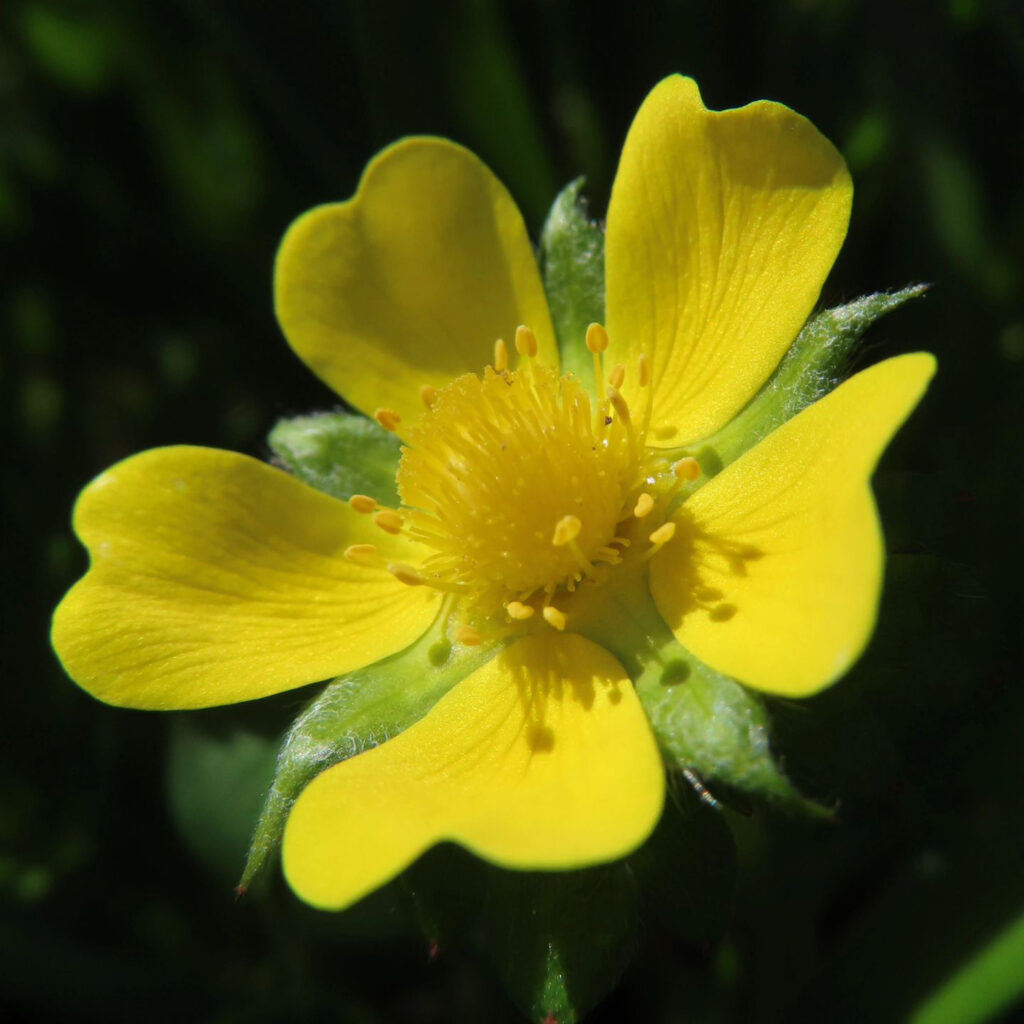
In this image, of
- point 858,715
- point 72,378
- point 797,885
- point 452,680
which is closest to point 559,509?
point 452,680

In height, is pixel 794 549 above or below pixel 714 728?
above

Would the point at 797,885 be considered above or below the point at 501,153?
below

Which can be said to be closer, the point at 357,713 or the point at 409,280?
the point at 357,713

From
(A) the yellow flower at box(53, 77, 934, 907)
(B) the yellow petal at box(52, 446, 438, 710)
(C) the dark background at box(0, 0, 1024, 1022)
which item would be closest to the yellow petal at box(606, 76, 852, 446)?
(A) the yellow flower at box(53, 77, 934, 907)

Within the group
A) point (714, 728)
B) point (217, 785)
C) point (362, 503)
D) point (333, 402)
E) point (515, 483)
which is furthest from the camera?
point (333, 402)

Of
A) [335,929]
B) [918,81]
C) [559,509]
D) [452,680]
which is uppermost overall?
[918,81]

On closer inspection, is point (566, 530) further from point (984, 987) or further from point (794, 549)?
point (984, 987)

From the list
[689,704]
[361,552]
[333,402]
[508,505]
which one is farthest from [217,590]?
[333,402]

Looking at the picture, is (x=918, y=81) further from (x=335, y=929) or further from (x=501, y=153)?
Result: (x=335, y=929)
